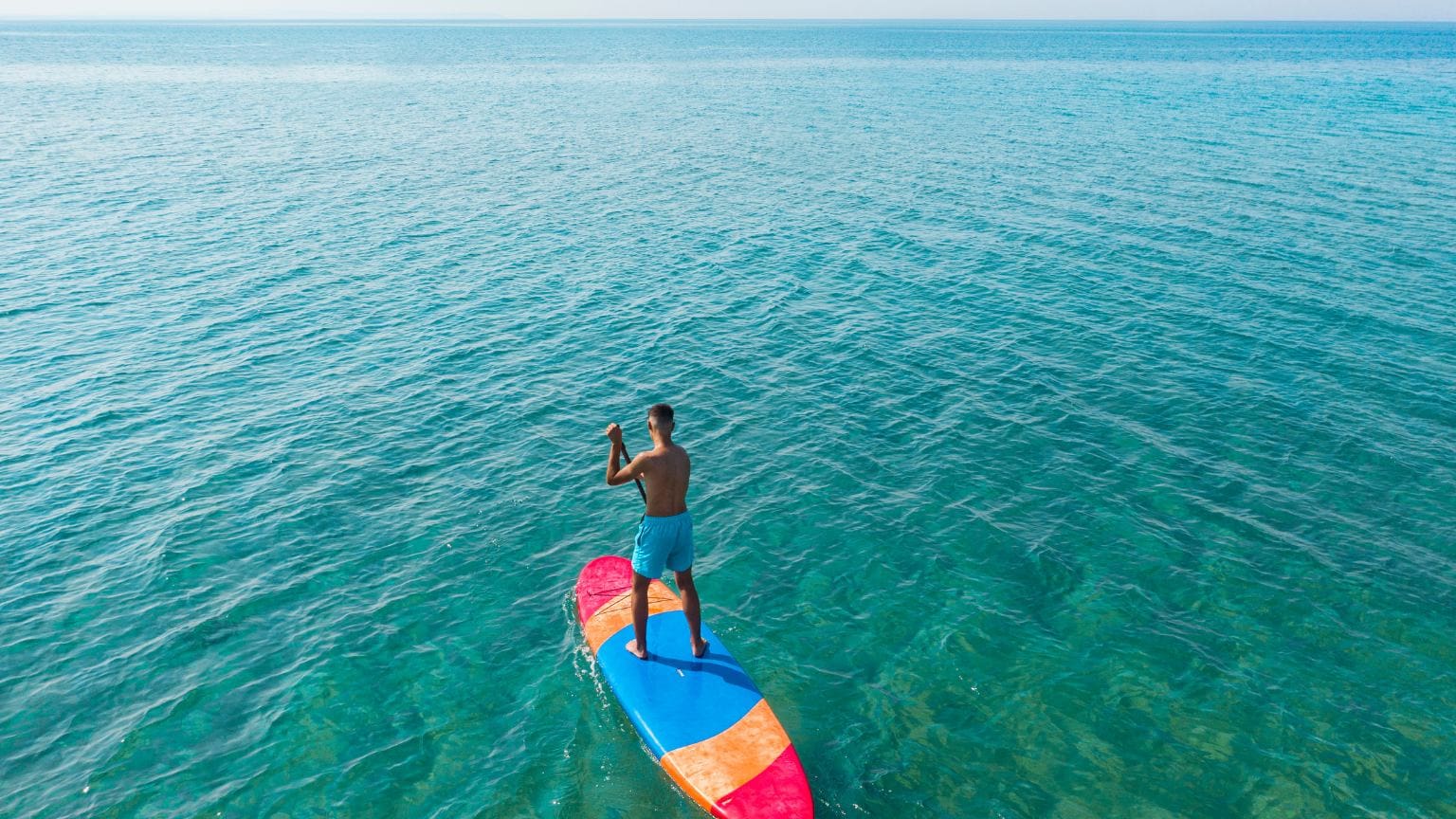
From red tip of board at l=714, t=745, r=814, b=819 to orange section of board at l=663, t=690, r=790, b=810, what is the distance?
111mm

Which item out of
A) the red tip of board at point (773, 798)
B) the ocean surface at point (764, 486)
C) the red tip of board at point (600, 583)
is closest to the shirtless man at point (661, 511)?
the red tip of board at point (600, 583)

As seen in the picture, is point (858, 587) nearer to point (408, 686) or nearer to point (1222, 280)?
point (408, 686)

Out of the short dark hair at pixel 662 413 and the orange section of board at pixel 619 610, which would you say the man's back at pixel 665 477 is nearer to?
the short dark hair at pixel 662 413

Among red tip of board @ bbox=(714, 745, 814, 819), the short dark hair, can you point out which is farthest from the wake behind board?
the short dark hair

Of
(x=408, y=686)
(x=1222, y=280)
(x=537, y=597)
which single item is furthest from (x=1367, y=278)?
(x=408, y=686)

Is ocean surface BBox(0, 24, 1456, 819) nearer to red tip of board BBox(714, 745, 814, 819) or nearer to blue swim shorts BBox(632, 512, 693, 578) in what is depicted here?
red tip of board BBox(714, 745, 814, 819)

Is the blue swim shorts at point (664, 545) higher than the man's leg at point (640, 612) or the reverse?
higher

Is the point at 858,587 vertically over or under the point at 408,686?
under

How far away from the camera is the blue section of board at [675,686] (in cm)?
1230

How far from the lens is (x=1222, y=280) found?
3172 centimetres

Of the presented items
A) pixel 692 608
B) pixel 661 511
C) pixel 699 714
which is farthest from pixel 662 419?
pixel 699 714

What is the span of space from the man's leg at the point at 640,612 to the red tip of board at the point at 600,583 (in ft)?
5.44

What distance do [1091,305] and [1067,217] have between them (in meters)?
12.6

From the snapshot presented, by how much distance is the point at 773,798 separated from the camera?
11.2 metres
